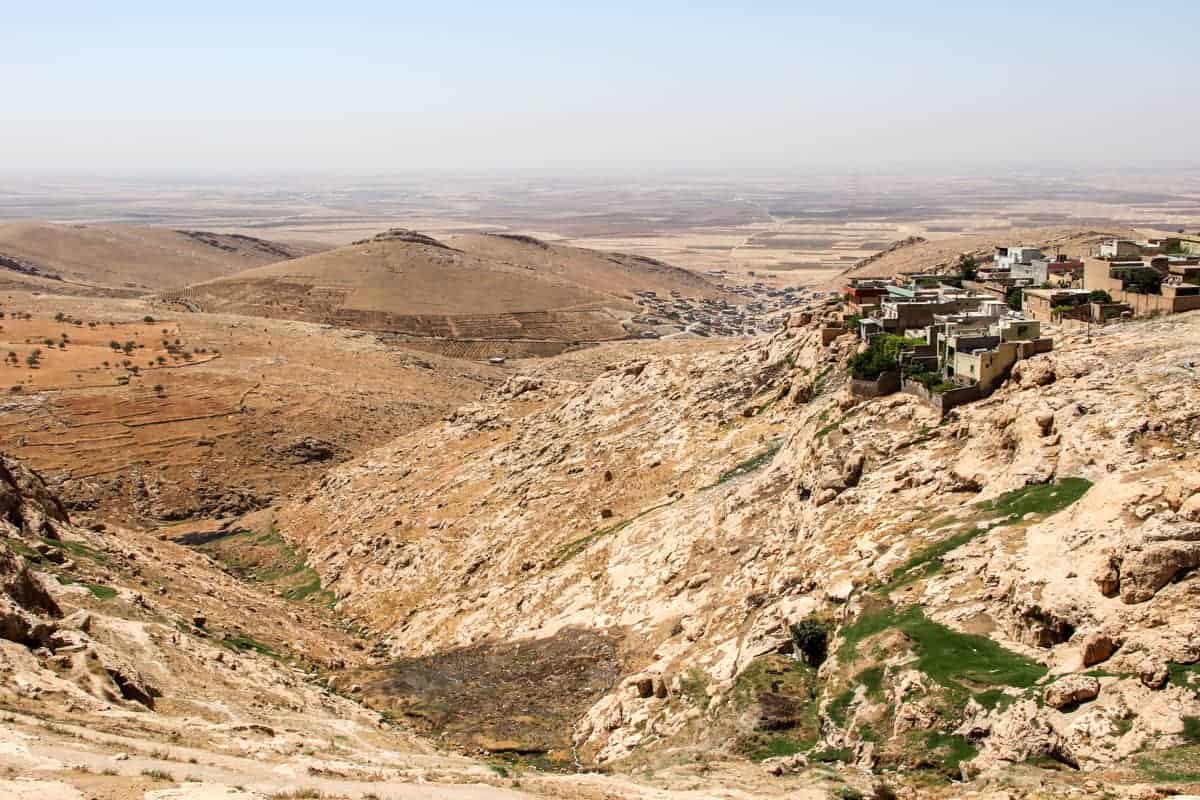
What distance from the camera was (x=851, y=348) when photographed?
28.5 metres

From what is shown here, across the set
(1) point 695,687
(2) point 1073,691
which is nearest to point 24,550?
(1) point 695,687

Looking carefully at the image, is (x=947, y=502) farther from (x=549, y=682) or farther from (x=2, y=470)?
(x=2, y=470)

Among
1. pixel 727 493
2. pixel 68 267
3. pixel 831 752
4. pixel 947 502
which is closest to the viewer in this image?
pixel 831 752

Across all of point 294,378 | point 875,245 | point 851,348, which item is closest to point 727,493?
point 851,348

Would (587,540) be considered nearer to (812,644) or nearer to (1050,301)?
(812,644)

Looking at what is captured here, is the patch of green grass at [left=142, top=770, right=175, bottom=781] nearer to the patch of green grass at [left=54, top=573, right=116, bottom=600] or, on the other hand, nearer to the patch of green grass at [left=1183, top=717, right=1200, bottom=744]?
the patch of green grass at [left=54, top=573, right=116, bottom=600]

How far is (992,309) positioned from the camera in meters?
28.0

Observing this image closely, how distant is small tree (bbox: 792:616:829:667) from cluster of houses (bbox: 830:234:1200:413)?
23.9ft

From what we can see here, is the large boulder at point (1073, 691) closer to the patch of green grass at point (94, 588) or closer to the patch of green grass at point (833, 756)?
the patch of green grass at point (833, 756)

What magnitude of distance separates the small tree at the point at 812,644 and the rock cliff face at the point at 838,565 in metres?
0.08

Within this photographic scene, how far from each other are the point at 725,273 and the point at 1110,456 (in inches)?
5103

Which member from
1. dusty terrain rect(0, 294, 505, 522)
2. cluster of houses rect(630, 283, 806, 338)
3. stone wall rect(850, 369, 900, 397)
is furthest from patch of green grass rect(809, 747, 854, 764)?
cluster of houses rect(630, 283, 806, 338)

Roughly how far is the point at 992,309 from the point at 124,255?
13276 cm

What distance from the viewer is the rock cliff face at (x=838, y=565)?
1317cm
